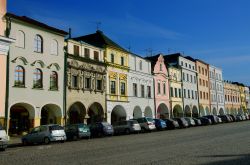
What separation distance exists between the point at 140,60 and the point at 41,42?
817 inches

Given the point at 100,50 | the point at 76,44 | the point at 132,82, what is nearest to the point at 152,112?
the point at 132,82

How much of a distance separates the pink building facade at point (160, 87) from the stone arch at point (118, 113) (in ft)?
30.0

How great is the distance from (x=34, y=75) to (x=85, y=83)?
8186 mm

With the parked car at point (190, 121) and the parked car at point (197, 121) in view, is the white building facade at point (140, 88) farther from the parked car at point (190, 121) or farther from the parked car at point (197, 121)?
the parked car at point (190, 121)

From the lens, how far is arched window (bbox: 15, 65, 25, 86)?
1324 inches

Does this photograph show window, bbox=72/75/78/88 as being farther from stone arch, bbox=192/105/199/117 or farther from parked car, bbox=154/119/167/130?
stone arch, bbox=192/105/199/117

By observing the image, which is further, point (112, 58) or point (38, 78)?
point (112, 58)

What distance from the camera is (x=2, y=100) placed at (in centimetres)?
3169

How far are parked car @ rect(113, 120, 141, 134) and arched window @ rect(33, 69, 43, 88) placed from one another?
919 centimetres

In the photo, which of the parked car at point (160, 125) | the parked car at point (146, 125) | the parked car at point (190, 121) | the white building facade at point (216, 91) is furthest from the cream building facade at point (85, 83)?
the white building facade at point (216, 91)

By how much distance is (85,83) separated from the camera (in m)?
42.6

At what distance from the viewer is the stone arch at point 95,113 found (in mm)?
44594

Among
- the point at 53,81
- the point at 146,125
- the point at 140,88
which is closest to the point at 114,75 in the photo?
the point at 140,88

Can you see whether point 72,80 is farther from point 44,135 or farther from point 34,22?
point 44,135
